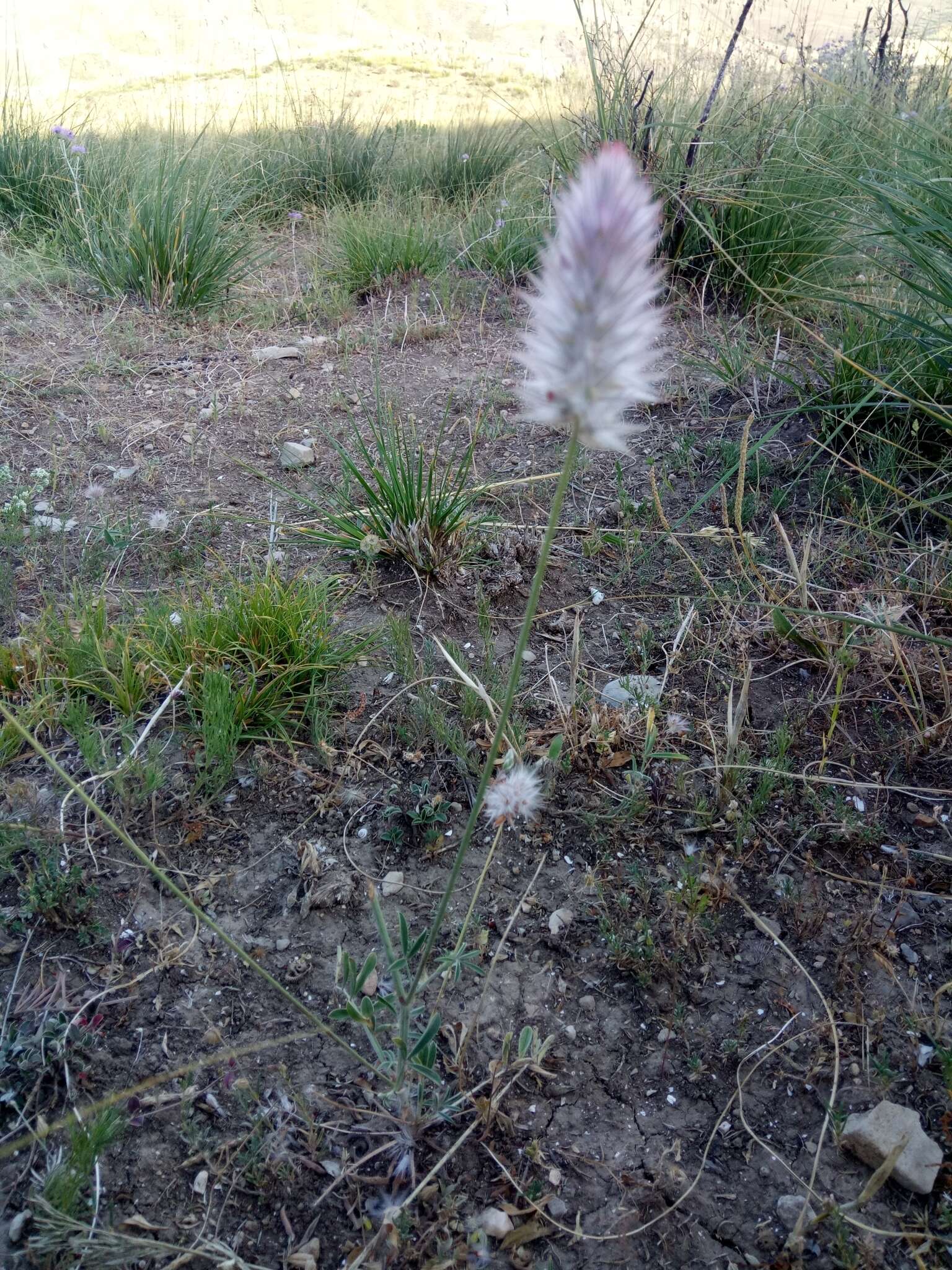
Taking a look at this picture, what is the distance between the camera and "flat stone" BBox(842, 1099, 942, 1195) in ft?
4.14

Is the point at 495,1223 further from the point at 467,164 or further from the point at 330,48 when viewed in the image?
the point at 330,48

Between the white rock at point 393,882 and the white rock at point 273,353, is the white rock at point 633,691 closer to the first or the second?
the white rock at point 393,882

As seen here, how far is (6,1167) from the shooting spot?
1.27m

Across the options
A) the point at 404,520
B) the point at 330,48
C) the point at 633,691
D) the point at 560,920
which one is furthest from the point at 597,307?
the point at 330,48

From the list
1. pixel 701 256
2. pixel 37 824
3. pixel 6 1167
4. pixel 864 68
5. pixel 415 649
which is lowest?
pixel 6 1167

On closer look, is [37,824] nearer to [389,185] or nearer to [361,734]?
[361,734]

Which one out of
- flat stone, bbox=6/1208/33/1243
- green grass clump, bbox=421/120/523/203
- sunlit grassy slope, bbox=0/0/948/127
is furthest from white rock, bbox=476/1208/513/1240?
green grass clump, bbox=421/120/523/203

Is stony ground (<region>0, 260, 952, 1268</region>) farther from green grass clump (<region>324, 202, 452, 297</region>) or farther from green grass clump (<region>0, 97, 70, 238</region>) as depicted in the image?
green grass clump (<region>0, 97, 70, 238</region>)

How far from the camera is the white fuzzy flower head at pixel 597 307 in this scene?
758mm

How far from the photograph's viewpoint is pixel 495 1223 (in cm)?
125

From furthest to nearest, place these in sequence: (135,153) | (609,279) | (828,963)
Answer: (135,153) → (828,963) → (609,279)

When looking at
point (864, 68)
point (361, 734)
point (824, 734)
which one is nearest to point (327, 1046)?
point (361, 734)

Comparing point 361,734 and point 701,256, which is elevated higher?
point 701,256

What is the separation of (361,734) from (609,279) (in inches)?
54.6
